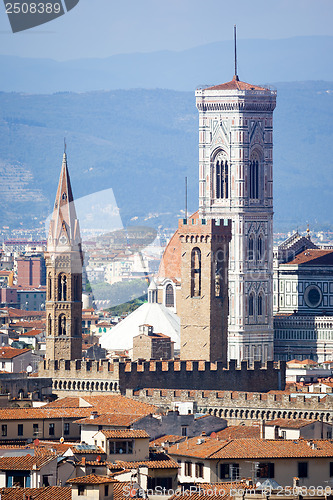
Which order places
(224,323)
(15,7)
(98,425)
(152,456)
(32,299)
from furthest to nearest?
(32,299)
(224,323)
(98,425)
(152,456)
(15,7)

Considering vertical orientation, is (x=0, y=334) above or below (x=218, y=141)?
below

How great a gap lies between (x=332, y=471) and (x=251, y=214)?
224ft

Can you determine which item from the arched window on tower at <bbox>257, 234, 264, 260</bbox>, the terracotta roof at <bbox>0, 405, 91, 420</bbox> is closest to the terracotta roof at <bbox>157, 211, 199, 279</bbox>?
the arched window on tower at <bbox>257, 234, 264, 260</bbox>

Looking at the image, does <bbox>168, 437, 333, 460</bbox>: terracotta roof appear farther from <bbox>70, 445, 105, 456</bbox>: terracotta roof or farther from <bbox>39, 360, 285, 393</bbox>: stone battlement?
<bbox>39, 360, 285, 393</bbox>: stone battlement

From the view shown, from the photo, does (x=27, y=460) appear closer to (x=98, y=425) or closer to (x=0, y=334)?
(x=98, y=425)

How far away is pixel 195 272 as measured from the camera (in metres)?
92.1

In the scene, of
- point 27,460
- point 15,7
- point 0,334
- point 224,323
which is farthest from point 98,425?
point 0,334

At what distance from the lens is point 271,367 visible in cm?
8419

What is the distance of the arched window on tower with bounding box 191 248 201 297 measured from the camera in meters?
91.6

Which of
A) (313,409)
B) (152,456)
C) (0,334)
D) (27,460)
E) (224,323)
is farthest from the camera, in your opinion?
(0,334)

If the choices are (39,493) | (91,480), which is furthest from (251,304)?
(91,480)

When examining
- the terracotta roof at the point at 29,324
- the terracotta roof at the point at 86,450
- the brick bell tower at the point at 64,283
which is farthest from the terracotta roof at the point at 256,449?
the terracotta roof at the point at 29,324

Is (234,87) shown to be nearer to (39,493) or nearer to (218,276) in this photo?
(218,276)

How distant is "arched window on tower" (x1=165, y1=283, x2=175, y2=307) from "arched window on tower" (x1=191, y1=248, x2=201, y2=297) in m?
36.1
